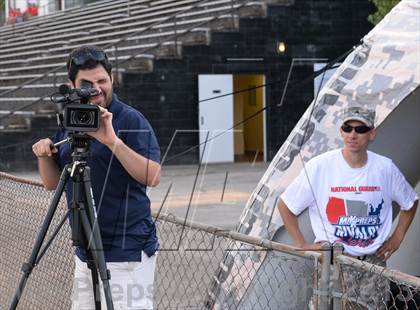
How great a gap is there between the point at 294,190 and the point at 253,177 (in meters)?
13.9

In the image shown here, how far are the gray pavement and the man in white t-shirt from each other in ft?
12.8

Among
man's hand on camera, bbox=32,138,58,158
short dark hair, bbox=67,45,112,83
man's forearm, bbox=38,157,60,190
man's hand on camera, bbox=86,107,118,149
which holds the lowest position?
man's forearm, bbox=38,157,60,190

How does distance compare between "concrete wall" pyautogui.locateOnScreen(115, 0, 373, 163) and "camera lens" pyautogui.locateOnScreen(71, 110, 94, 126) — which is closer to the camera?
"camera lens" pyautogui.locateOnScreen(71, 110, 94, 126)

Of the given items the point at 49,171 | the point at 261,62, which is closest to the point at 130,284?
the point at 49,171

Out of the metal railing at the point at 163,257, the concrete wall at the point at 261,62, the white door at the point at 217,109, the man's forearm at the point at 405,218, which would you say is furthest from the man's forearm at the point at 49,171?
the white door at the point at 217,109

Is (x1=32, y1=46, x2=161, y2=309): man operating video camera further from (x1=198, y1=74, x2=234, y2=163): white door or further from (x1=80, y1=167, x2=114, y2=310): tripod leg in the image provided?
(x1=198, y1=74, x2=234, y2=163): white door

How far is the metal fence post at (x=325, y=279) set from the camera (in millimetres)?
3723

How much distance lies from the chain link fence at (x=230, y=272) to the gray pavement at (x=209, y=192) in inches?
106

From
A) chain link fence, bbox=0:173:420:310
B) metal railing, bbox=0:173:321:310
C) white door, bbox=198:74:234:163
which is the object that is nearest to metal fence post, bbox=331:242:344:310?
chain link fence, bbox=0:173:420:310

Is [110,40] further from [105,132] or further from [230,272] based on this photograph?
[105,132]

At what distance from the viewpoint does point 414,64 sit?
4859 millimetres

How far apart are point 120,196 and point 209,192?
11602 mm

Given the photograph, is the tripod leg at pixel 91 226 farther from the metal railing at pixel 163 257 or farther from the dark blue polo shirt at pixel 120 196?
the metal railing at pixel 163 257

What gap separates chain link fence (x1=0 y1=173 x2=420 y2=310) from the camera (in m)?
3.75
